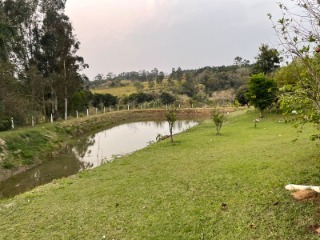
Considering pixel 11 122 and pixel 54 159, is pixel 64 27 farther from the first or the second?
pixel 54 159

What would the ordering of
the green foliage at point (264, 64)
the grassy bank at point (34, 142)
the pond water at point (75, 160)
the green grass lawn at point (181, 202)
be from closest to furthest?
the green grass lawn at point (181, 202)
the pond water at point (75, 160)
the grassy bank at point (34, 142)
the green foliage at point (264, 64)

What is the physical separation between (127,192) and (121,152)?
965 cm

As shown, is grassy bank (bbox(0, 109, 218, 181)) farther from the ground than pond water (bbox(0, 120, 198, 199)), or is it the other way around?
grassy bank (bbox(0, 109, 218, 181))

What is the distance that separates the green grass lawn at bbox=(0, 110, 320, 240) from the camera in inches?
210

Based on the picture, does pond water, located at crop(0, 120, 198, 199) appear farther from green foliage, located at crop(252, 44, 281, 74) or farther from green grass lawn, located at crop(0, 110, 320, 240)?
green foliage, located at crop(252, 44, 281, 74)

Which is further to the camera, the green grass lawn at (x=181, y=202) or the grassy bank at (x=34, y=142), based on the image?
the grassy bank at (x=34, y=142)

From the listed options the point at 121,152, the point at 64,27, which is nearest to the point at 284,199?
the point at 121,152

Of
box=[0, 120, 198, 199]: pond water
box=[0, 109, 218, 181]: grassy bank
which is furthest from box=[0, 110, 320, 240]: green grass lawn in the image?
box=[0, 109, 218, 181]: grassy bank

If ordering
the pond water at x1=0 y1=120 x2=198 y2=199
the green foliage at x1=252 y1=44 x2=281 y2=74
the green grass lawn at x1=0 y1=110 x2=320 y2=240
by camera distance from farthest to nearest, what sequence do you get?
the green foliage at x1=252 y1=44 x2=281 y2=74 → the pond water at x1=0 y1=120 x2=198 y2=199 → the green grass lawn at x1=0 y1=110 x2=320 y2=240

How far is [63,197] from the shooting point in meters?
8.41

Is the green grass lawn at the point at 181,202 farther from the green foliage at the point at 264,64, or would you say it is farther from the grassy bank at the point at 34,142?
the green foliage at the point at 264,64

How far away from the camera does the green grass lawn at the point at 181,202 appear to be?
534 centimetres

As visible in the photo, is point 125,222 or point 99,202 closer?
point 125,222

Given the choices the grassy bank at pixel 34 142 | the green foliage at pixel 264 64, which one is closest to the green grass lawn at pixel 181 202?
the grassy bank at pixel 34 142
